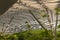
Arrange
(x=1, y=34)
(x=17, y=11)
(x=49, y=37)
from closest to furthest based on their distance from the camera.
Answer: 1. (x=49, y=37)
2. (x=1, y=34)
3. (x=17, y=11)

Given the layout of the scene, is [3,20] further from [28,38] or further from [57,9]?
[57,9]

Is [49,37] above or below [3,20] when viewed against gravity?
above

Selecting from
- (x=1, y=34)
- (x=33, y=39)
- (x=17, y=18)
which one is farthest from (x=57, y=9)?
(x=17, y=18)

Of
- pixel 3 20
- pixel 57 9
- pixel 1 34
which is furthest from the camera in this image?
pixel 3 20

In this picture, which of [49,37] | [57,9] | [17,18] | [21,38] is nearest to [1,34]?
[21,38]

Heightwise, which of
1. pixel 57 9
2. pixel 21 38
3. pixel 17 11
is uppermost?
pixel 57 9

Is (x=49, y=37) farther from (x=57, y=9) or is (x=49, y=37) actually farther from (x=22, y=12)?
(x=22, y=12)

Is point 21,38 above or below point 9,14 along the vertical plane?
above

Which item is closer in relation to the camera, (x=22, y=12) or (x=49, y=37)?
(x=49, y=37)

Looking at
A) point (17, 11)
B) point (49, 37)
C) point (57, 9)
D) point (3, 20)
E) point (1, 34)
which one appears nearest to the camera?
point (57, 9)
